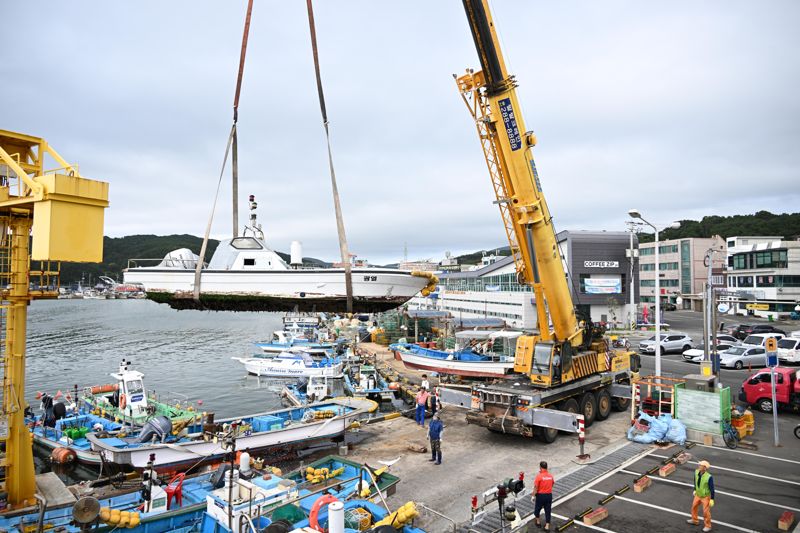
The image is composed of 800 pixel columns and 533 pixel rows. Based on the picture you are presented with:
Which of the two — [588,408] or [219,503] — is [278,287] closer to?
[219,503]

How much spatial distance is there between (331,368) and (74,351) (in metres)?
37.1

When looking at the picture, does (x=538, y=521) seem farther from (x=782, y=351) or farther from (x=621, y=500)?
(x=782, y=351)

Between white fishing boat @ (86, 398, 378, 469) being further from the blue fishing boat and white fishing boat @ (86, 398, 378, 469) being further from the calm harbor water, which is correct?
the calm harbor water

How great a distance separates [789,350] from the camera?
28016 millimetres

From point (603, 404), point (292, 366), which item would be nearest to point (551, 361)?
point (603, 404)

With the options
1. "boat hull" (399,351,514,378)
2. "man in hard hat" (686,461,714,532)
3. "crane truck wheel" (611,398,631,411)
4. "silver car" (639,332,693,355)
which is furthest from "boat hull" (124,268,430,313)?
"silver car" (639,332,693,355)

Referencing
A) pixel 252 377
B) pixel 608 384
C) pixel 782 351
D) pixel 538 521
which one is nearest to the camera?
pixel 538 521

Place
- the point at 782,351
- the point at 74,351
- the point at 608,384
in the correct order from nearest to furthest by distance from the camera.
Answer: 1. the point at 608,384
2. the point at 782,351
3. the point at 74,351

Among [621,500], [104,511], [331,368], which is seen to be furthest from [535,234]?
[331,368]

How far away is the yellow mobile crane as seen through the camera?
1501 cm

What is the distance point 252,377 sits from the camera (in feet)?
120

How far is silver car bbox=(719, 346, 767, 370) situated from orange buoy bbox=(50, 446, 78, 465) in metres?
31.8

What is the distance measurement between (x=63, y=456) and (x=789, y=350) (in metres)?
36.3

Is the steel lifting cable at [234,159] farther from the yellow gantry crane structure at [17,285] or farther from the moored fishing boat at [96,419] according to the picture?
the moored fishing boat at [96,419]
